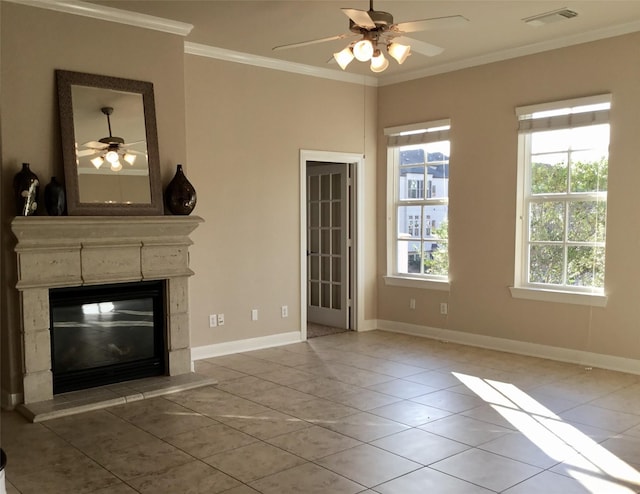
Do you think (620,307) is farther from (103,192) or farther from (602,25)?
(103,192)

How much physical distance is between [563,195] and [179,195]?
11.6 ft

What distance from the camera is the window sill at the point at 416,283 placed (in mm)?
6548

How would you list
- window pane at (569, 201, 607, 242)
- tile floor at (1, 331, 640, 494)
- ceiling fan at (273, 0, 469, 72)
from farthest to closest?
window pane at (569, 201, 607, 242), ceiling fan at (273, 0, 469, 72), tile floor at (1, 331, 640, 494)

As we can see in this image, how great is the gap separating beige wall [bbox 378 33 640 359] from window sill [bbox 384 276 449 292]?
2.6 inches

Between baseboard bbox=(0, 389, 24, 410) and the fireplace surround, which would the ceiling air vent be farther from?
baseboard bbox=(0, 389, 24, 410)

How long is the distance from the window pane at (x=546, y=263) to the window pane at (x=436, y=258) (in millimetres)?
985

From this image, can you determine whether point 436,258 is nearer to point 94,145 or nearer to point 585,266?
point 585,266

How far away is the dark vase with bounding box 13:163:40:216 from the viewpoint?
165 inches

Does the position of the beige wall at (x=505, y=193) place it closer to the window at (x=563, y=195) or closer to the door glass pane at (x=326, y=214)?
the window at (x=563, y=195)

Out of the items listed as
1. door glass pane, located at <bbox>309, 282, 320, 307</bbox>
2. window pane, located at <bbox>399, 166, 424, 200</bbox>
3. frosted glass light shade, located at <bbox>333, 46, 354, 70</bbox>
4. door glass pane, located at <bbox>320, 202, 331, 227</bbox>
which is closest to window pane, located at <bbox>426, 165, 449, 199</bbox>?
window pane, located at <bbox>399, 166, 424, 200</bbox>

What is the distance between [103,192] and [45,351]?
50.0 inches

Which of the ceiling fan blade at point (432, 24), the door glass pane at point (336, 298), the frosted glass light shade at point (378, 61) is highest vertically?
the ceiling fan blade at point (432, 24)

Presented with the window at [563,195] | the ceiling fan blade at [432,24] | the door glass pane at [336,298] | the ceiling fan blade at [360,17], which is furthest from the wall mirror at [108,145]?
the window at [563,195]

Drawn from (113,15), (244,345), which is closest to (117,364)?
(244,345)
